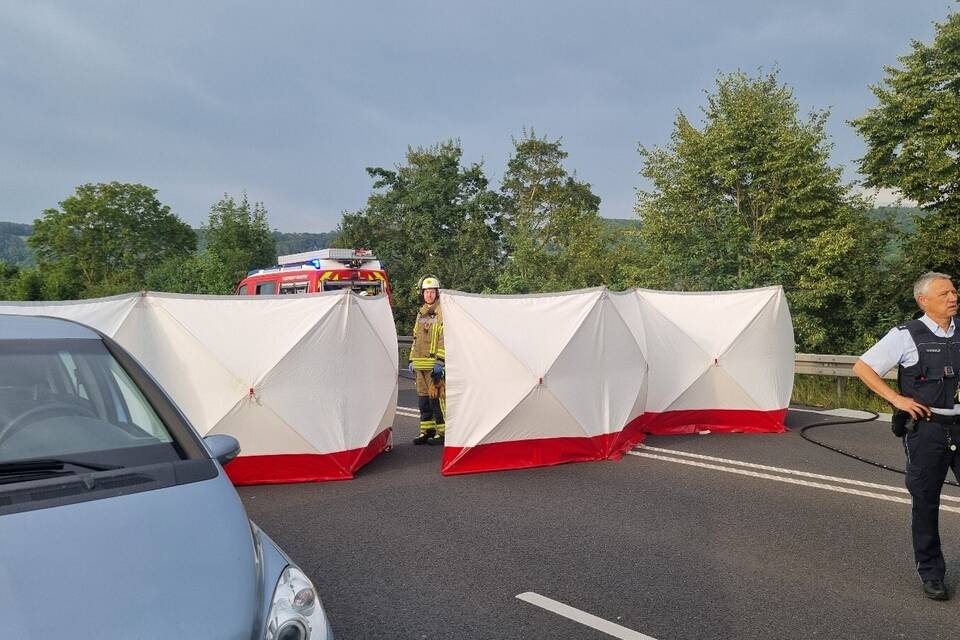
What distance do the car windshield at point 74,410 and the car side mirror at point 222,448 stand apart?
0.69ft

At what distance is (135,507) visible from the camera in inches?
108

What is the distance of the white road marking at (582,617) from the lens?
411cm

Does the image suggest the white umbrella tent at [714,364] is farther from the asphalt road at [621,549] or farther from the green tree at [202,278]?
the green tree at [202,278]

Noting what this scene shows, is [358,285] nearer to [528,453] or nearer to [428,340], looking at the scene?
[428,340]

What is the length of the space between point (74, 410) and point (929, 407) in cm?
454

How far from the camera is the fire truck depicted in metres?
19.0

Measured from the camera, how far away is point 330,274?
18.9 m

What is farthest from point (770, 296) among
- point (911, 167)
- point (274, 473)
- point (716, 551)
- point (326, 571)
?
point (911, 167)

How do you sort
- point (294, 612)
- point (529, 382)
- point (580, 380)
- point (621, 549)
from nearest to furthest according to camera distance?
point (294, 612) → point (621, 549) → point (529, 382) → point (580, 380)

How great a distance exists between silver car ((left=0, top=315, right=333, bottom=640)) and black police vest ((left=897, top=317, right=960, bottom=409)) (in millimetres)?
3736

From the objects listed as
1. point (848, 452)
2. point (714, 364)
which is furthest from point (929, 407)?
point (714, 364)

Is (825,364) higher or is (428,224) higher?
(428,224)

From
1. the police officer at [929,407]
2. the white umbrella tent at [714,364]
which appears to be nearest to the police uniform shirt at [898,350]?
the police officer at [929,407]

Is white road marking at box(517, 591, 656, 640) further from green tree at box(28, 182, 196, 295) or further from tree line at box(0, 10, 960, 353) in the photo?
green tree at box(28, 182, 196, 295)
